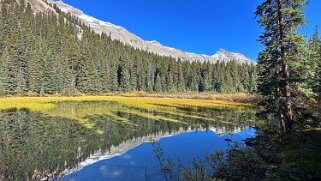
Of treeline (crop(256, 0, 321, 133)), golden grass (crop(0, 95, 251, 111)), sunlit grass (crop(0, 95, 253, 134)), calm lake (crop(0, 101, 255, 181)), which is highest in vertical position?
treeline (crop(256, 0, 321, 133))

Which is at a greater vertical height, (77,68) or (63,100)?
(77,68)

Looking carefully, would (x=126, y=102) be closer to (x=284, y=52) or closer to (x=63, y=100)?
(x=63, y=100)

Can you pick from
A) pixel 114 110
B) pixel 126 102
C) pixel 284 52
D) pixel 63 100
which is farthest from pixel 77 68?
pixel 284 52

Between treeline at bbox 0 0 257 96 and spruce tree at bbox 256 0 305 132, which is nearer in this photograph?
spruce tree at bbox 256 0 305 132

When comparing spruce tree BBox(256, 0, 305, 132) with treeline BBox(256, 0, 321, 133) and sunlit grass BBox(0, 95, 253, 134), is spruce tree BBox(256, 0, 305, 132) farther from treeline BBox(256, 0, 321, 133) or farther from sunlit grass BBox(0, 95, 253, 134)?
sunlit grass BBox(0, 95, 253, 134)

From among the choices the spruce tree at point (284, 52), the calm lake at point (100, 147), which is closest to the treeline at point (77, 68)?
the calm lake at point (100, 147)

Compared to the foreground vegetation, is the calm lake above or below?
below

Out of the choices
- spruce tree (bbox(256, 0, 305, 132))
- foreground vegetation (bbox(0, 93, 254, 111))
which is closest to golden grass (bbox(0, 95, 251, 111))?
foreground vegetation (bbox(0, 93, 254, 111))

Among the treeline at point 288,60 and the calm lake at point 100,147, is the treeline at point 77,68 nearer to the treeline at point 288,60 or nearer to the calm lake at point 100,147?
the calm lake at point 100,147

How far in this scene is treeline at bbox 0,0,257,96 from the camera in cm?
6306

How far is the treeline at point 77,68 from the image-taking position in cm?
6306

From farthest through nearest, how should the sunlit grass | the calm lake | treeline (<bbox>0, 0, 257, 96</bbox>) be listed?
treeline (<bbox>0, 0, 257, 96</bbox>)
the sunlit grass
the calm lake

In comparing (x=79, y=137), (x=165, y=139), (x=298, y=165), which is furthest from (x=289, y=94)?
(x=79, y=137)

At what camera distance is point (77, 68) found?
8012 centimetres
